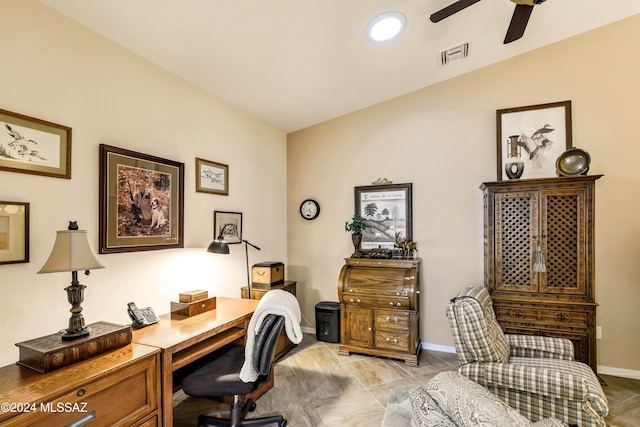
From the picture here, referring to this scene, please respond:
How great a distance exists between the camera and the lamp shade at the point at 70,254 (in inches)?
59.9

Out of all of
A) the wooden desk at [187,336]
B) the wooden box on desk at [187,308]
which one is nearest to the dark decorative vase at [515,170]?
the wooden desk at [187,336]

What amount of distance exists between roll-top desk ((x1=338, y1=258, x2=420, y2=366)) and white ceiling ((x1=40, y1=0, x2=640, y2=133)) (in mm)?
1944

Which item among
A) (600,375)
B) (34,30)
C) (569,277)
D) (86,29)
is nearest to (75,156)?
(34,30)

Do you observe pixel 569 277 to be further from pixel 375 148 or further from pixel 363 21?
pixel 363 21

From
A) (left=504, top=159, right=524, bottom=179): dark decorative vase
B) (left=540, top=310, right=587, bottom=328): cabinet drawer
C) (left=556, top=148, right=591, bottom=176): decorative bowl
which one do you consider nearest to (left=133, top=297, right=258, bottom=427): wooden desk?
(left=540, top=310, right=587, bottom=328): cabinet drawer

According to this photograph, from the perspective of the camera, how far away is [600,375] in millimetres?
2928

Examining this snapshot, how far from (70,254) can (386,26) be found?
8.50 feet

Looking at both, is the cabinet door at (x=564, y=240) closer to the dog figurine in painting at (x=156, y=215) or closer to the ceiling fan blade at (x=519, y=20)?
the ceiling fan blade at (x=519, y=20)

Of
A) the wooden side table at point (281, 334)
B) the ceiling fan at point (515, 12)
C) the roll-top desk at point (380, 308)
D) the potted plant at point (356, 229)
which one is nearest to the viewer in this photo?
the ceiling fan at point (515, 12)

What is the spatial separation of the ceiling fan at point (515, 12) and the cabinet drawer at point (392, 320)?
8.41ft

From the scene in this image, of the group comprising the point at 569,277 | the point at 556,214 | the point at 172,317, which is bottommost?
the point at 172,317

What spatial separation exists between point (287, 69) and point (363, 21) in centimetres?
78

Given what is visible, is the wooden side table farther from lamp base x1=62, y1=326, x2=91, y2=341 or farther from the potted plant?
lamp base x1=62, y1=326, x2=91, y2=341

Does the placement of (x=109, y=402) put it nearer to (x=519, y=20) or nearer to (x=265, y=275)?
(x=265, y=275)
